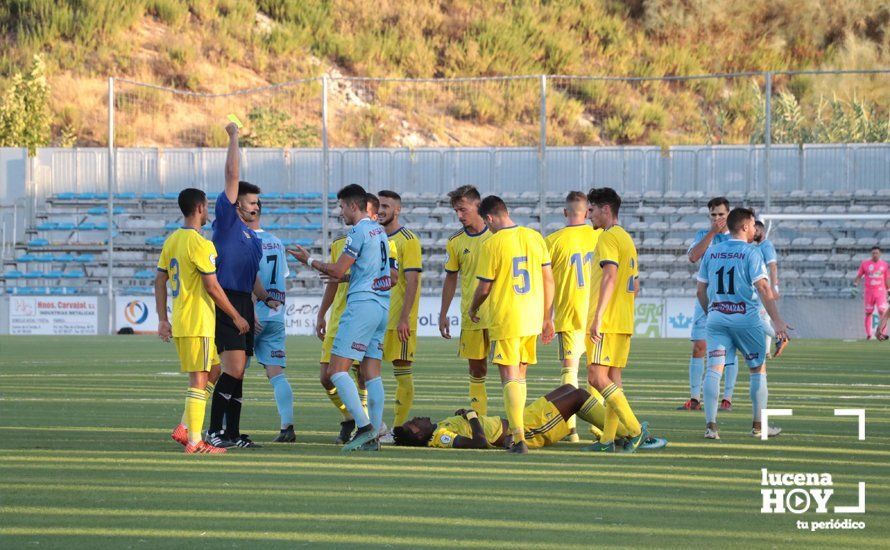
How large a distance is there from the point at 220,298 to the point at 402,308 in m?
1.86

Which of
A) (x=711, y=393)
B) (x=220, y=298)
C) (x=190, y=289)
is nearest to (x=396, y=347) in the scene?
(x=220, y=298)

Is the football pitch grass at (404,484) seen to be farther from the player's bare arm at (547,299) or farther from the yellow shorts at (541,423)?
the player's bare arm at (547,299)

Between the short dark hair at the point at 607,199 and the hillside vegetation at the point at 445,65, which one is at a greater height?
the hillside vegetation at the point at 445,65

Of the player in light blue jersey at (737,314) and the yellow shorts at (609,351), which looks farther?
the player in light blue jersey at (737,314)

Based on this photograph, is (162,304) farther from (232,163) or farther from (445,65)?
(445,65)

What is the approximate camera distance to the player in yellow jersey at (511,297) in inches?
405

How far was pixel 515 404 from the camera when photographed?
10.3m

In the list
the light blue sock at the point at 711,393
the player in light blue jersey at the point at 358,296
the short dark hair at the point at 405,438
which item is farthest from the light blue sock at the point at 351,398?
the light blue sock at the point at 711,393

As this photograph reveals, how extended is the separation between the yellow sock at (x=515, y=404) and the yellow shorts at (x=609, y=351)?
591 mm

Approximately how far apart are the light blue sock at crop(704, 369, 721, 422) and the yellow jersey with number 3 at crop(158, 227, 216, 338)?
415cm

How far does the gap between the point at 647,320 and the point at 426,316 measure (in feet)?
18.2

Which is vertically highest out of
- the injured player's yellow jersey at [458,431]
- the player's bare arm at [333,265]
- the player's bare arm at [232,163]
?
the player's bare arm at [232,163]

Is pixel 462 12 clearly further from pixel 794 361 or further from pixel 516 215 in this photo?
pixel 794 361

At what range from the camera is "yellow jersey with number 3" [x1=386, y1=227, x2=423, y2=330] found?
1142cm
